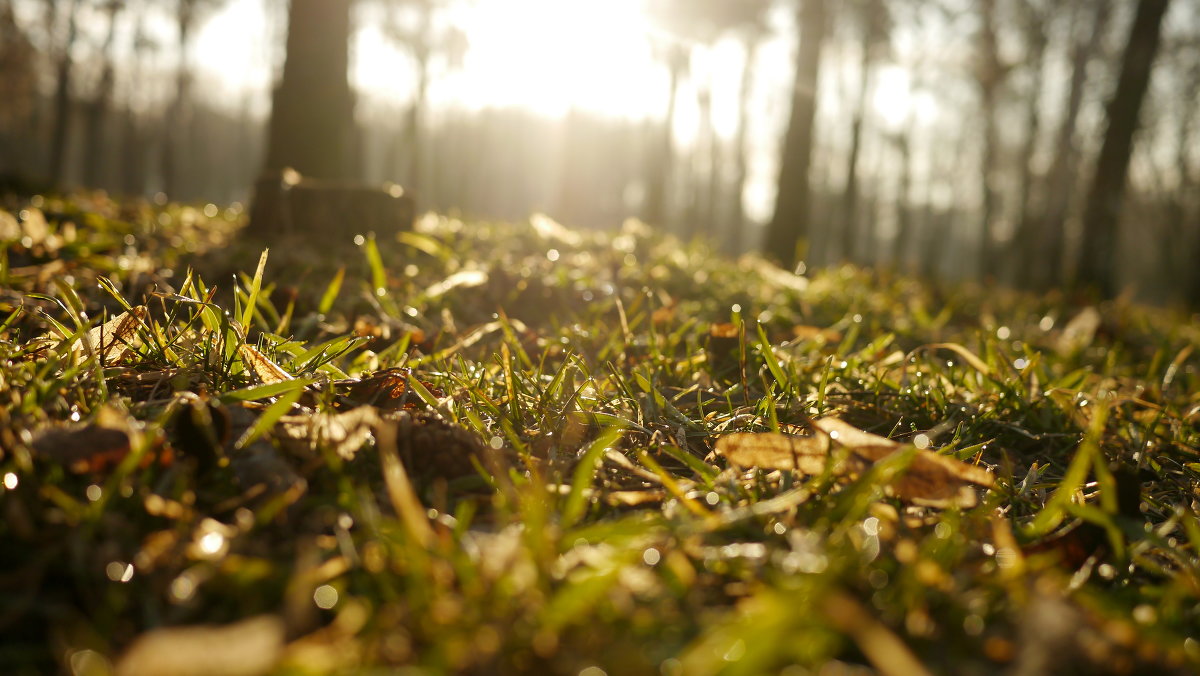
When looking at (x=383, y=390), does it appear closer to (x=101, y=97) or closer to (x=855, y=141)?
(x=855, y=141)

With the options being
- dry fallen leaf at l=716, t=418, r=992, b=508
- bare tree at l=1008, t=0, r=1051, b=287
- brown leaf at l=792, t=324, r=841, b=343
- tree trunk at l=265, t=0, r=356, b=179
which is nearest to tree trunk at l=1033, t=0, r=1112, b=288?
bare tree at l=1008, t=0, r=1051, b=287

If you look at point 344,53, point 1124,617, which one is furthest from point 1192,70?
point 1124,617

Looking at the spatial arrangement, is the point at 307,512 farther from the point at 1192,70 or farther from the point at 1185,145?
the point at 1185,145

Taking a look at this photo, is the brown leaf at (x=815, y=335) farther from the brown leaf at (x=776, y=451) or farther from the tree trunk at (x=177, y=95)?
Result: the tree trunk at (x=177, y=95)

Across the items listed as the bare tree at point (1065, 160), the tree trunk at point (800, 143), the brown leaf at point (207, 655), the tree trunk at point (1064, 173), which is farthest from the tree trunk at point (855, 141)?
the brown leaf at point (207, 655)

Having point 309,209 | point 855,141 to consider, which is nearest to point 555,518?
point 309,209

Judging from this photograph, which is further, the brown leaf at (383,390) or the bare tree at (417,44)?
the bare tree at (417,44)

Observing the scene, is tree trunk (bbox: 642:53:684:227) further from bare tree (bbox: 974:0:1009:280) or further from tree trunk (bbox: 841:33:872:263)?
bare tree (bbox: 974:0:1009:280)
